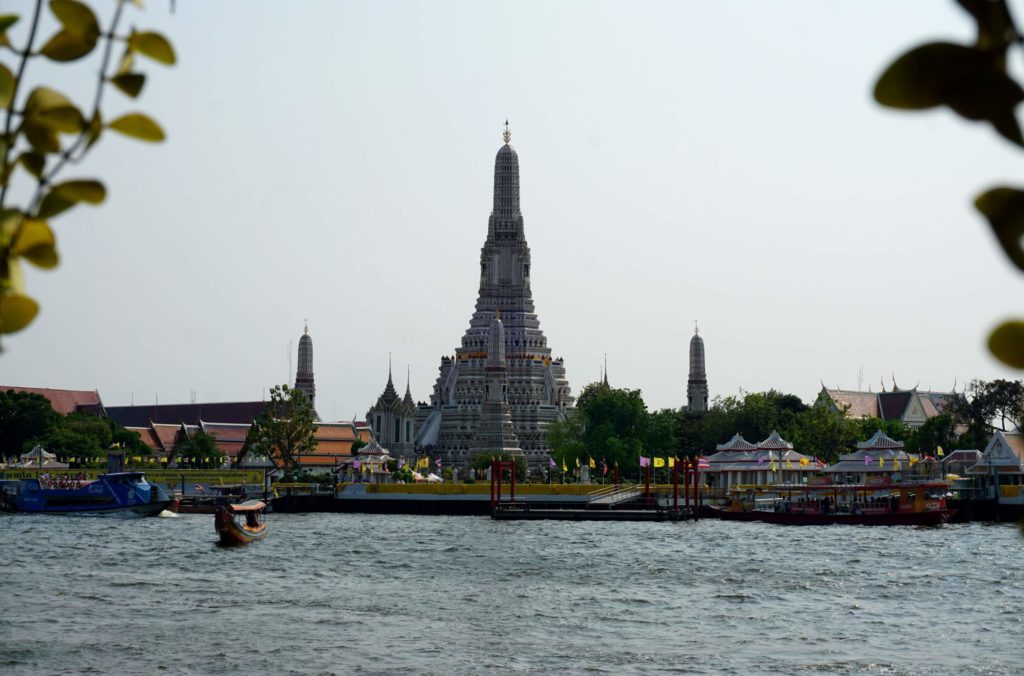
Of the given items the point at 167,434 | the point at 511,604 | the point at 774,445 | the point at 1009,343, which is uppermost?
A: the point at 167,434

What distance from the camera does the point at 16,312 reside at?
6.71 ft

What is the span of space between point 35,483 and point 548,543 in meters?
41.8

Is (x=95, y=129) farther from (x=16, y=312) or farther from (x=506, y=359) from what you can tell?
(x=506, y=359)

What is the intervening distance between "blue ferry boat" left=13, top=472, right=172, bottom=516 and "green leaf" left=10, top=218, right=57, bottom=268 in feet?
269

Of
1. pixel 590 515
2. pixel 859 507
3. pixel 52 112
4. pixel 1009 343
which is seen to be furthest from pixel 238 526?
pixel 1009 343

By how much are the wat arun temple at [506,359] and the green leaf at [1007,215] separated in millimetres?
132997

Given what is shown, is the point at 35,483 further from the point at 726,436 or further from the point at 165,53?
the point at 165,53

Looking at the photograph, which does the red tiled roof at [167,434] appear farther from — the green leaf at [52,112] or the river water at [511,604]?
the green leaf at [52,112]

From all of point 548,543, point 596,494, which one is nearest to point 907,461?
point 596,494

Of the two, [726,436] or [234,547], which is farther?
[726,436]

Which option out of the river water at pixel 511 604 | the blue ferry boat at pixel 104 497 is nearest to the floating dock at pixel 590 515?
the river water at pixel 511 604

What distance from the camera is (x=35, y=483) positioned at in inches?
3393

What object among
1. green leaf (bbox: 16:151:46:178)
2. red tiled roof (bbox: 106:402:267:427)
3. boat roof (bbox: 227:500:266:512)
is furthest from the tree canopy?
green leaf (bbox: 16:151:46:178)

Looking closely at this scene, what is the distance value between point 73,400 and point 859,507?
3758 inches
